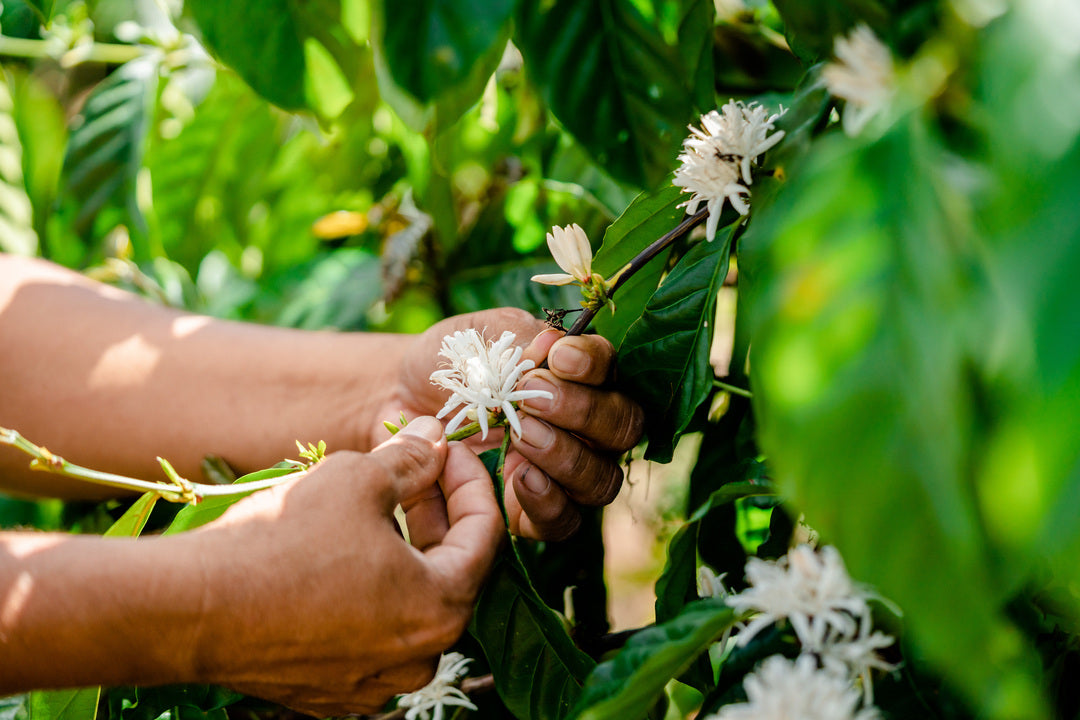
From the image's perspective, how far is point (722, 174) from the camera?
48cm

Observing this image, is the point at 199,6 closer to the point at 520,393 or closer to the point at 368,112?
the point at 520,393

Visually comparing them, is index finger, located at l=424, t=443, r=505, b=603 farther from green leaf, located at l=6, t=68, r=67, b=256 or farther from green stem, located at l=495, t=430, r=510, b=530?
green leaf, located at l=6, t=68, r=67, b=256

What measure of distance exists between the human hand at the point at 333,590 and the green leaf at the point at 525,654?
0.04 m

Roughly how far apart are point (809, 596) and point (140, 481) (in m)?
0.42

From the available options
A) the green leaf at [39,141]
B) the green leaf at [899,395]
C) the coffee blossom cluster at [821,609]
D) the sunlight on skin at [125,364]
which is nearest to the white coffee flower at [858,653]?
the coffee blossom cluster at [821,609]

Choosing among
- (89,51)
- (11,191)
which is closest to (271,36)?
(89,51)

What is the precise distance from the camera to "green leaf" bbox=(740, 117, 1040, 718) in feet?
0.70

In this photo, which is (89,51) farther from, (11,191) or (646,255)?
(646,255)

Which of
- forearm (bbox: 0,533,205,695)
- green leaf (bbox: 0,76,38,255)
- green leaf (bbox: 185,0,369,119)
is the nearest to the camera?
forearm (bbox: 0,533,205,695)

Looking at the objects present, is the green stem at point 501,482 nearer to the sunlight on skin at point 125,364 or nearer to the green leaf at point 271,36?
the green leaf at point 271,36

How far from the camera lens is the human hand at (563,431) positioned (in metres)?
0.58

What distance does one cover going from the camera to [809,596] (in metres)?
0.38

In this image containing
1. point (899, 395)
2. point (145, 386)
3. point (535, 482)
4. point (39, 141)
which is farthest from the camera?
point (39, 141)

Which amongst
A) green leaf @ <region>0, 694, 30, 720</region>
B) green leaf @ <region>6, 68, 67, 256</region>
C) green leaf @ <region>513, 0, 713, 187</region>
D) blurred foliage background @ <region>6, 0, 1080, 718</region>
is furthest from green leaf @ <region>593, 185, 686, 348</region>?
green leaf @ <region>6, 68, 67, 256</region>
